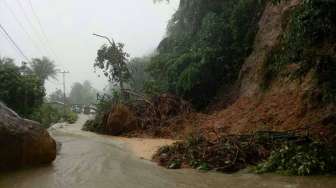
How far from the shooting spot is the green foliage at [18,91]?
21.0m

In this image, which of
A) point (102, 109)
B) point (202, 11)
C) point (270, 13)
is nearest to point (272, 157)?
point (270, 13)

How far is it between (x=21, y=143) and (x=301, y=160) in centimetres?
554

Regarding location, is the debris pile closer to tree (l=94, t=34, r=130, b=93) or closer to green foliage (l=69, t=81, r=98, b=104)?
tree (l=94, t=34, r=130, b=93)

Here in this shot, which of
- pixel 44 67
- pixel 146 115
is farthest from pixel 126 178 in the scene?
pixel 44 67

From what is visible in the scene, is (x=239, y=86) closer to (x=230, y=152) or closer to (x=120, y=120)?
(x=120, y=120)

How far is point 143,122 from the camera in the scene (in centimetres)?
1731

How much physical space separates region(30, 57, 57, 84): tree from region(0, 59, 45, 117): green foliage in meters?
37.1

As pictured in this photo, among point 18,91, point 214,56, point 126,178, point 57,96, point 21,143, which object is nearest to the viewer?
point 126,178

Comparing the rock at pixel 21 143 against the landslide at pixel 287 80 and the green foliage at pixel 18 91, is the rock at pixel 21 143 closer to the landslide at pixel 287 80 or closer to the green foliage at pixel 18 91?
the landslide at pixel 287 80

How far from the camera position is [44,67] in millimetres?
60125

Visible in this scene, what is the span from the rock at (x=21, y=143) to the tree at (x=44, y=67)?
5191cm

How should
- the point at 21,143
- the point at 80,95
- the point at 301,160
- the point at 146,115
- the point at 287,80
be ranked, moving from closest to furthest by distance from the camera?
the point at 301,160, the point at 21,143, the point at 287,80, the point at 146,115, the point at 80,95

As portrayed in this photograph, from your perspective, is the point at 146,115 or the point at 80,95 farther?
the point at 80,95

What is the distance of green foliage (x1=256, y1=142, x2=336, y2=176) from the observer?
716 cm
